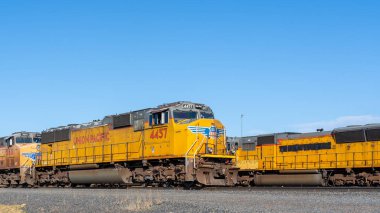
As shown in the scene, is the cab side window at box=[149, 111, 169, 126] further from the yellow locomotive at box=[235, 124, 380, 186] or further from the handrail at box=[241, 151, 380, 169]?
the handrail at box=[241, 151, 380, 169]

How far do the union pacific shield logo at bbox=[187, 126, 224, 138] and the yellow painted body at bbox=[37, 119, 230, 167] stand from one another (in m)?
0.12

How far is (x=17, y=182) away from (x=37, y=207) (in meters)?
18.1

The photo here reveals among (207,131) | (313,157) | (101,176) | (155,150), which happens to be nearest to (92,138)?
(101,176)

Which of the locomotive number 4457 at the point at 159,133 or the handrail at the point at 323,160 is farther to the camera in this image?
the handrail at the point at 323,160

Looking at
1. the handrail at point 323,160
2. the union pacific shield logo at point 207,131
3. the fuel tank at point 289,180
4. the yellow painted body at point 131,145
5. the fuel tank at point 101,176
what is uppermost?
the union pacific shield logo at point 207,131

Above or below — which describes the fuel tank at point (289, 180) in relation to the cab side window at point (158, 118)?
below

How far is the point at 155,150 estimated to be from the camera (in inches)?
790

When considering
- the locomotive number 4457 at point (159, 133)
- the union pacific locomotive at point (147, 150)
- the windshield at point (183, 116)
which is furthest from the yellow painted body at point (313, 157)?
the locomotive number 4457 at point (159, 133)

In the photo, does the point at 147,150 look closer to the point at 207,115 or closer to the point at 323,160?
the point at 207,115

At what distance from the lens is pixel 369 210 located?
9406 millimetres

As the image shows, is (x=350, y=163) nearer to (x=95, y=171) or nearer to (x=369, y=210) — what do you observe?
(x=95, y=171)

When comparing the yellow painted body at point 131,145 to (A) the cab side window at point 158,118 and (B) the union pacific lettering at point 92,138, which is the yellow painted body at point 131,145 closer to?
(B) the union pacific lettering at point 92,138

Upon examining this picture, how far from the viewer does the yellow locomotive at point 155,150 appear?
62.0 feet

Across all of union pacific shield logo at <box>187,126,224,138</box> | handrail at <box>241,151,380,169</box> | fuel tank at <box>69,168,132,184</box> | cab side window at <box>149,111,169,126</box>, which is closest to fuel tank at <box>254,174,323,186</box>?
handrail at <box>241,151,380,169</box>
